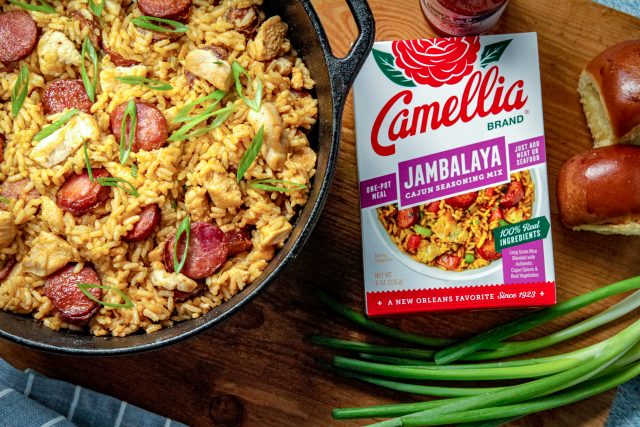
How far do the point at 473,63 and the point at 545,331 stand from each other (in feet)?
3.51

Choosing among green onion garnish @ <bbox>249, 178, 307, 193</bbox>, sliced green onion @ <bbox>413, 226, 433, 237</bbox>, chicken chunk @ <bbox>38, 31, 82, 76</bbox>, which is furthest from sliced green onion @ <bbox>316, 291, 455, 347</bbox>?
chicken chunk @ <bbox>38, 31, 82, 76</bbox>

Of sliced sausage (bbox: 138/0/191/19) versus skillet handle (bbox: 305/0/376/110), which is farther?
sliced sausage (bbox: 138/0/191/19)

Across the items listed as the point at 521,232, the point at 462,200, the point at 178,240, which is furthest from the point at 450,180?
the point at 178,240

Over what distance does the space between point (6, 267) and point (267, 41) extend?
1.07m

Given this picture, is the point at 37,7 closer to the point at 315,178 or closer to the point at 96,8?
the point at 96,8

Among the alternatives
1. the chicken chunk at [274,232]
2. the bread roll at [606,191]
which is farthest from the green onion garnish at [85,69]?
the bread roll at [606,191]

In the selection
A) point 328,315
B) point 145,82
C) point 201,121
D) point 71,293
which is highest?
point 145,82

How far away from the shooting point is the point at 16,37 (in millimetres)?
2258

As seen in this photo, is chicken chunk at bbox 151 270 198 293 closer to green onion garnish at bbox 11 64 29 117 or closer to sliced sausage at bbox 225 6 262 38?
green onion garnish at bbox 11 64 29 117

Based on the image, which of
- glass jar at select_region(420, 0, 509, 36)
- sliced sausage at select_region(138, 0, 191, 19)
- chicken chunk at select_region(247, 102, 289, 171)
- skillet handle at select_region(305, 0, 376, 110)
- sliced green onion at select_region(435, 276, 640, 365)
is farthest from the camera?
sliced green onion at select_region(435, 276, 640, 365)

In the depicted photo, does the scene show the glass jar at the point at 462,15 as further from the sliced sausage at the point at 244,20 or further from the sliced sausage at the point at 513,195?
the sliced sausage at the point at 244,20

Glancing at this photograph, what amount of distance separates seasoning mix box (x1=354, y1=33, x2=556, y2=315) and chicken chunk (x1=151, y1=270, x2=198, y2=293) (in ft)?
2.49

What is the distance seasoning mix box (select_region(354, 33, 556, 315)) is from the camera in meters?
2.72

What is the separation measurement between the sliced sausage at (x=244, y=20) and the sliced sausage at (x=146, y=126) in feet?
1.21
